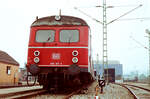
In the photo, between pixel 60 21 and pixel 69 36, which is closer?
pixel 69 36

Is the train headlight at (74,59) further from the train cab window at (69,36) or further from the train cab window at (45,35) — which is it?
the train cab window at (45,35)

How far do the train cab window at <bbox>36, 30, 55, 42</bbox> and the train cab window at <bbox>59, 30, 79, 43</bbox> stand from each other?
393mm

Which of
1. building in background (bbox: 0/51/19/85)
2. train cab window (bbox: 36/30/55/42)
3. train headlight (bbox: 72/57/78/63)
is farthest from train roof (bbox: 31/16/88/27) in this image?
building in background (bbox: 0/51/19/85)

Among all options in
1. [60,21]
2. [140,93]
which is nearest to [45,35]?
[60,21]

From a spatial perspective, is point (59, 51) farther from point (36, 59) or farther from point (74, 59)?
point (36, 59)

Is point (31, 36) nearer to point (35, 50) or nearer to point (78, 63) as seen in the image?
point (35, 50)

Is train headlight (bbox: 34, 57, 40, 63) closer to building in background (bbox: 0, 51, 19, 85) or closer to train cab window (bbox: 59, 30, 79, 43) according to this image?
train cab window (bbox: 59, 30, 79, 43)

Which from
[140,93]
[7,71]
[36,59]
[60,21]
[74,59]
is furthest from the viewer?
[7,71]

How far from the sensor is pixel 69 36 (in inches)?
392

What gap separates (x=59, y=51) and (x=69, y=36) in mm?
873

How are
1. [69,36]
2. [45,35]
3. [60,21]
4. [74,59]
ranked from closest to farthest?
1. [74,59]
2. [69,36]
3. [45,35]
4. [60,21]

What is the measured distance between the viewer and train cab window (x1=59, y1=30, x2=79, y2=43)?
32.3ft

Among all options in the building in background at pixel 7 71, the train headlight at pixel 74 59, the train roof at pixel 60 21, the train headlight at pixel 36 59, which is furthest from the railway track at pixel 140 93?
the building in background at pixel 7 71

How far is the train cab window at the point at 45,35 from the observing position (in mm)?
9969
